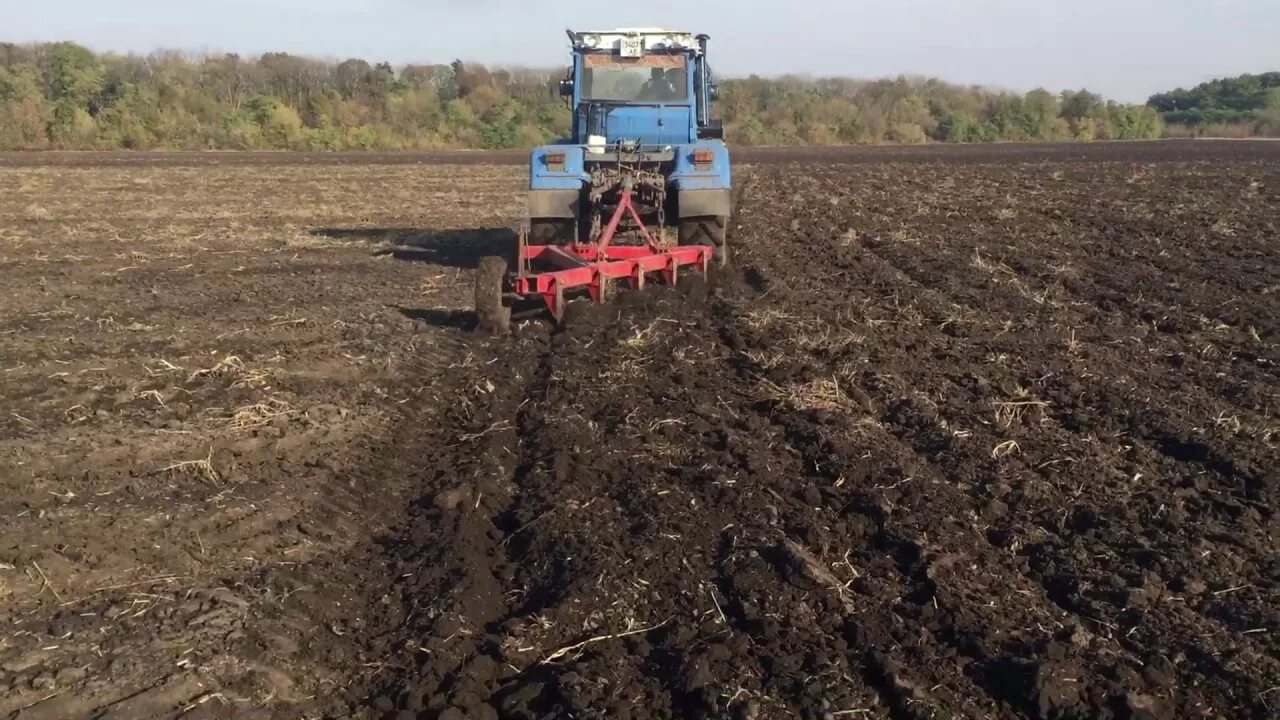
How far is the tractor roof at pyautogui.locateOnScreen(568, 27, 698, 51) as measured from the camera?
1186 centimetres

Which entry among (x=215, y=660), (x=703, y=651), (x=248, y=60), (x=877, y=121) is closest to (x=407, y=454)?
(x=215, y=660)

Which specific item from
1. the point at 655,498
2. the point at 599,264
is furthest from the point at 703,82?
the point at 655,498

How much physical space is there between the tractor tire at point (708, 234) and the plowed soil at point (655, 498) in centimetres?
61

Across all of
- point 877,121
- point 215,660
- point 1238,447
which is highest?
point 877,121

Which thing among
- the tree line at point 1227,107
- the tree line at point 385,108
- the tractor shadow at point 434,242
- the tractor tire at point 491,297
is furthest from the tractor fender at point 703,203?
the tree line at point 1227,107

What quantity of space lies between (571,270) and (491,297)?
710 millimetres

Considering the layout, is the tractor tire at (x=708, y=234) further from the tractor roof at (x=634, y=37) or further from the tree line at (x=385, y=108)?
the tree line at (x=385, y=108)

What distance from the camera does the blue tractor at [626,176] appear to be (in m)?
9.41

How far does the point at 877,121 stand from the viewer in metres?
51.6

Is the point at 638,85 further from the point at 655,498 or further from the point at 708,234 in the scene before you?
the point at 655,498

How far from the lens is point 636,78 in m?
12.1

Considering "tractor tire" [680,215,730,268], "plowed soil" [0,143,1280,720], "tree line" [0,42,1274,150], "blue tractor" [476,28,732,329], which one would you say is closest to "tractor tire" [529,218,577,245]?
"blue tractor" [476,28,732,329]

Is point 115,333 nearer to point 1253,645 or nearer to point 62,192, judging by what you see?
point 1253,645

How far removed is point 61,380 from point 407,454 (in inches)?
112
